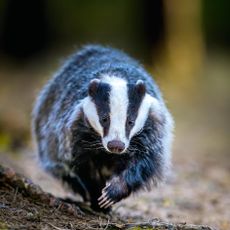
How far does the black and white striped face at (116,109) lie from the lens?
488 cm

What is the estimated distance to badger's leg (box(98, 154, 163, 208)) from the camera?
5.06 meters

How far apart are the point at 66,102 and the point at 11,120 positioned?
3.86 meters

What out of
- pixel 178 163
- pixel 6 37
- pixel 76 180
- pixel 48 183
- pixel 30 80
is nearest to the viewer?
pixel 76 180

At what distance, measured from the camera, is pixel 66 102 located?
226 inches

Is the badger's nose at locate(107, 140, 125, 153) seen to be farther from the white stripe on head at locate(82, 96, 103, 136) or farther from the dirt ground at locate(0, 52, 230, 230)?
the dirt ground at locate(0, 52, 230, 230)

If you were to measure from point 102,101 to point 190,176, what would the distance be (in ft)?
11.2

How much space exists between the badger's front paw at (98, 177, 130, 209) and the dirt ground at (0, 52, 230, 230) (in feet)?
1.24

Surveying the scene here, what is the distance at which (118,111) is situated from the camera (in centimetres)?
500

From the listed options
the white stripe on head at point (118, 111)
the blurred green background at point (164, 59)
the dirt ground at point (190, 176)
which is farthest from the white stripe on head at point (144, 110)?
the blurred green background at point (164, 59)

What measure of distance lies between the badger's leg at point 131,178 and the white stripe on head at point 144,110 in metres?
0.25

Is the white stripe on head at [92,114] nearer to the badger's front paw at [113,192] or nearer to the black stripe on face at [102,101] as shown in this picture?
the black stripe on face at [102,101]

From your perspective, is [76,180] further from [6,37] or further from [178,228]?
[6,37]

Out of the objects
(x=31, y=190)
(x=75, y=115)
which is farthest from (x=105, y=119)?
(x=31, y=190)

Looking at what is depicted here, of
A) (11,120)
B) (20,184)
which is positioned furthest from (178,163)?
(20,184)
